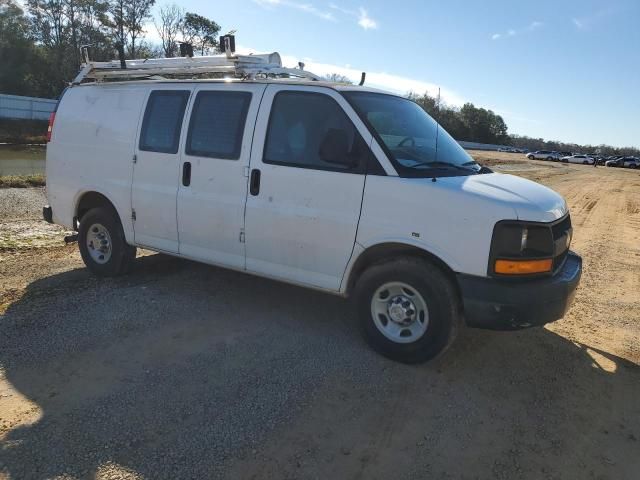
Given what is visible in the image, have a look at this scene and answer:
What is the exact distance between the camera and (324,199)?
175 inches

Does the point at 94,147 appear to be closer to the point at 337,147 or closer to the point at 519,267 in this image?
the point at 337,147

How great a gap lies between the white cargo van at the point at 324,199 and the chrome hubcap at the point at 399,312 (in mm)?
12

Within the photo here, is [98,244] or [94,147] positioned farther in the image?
[98,244]

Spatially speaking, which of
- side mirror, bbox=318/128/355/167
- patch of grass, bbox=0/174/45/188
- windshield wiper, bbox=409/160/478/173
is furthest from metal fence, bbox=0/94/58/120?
windshield wiper, bbox=409/160/478/173

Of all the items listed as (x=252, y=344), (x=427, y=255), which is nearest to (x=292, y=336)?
(x=252, y=344)

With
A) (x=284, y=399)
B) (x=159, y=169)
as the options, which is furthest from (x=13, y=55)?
(x=284, y=399)

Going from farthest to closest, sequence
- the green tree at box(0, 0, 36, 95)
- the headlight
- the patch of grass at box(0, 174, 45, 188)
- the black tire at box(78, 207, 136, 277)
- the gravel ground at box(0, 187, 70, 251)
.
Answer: the green tree at box(0, 0, 36, 95)
the patch of grass at box(0, 174, 45, 188)
the gravel ground at box(0, 187, 70, 251)
the black tire at box(78, 207, 136, 277)
the headlight

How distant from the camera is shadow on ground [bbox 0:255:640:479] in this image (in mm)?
3082

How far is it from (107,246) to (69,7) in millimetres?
70079

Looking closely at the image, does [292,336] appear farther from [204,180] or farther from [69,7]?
→ [69,7]

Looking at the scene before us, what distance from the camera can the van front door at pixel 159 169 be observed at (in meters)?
5.37

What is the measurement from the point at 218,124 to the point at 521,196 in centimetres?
286

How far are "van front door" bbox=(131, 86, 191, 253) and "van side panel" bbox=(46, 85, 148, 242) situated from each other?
0.16 meters

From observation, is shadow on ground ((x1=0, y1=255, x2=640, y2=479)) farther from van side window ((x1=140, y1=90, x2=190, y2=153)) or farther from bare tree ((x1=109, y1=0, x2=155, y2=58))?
bare tree ((x1=109, y1=0, x2=155, y2=58))
